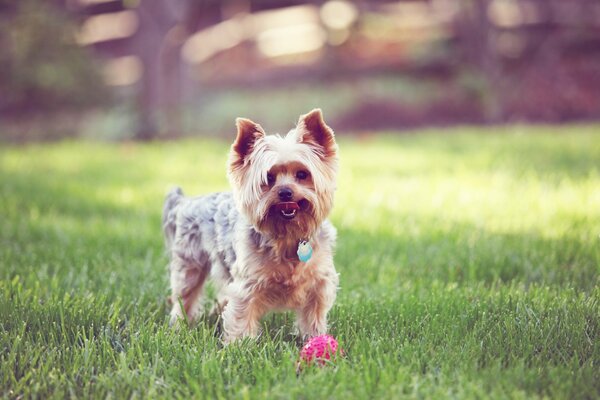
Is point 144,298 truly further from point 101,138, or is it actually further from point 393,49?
point 393,49

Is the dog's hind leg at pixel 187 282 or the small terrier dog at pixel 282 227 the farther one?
the dog's hind leg at pixel 187 282

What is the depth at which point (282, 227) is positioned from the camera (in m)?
3.76

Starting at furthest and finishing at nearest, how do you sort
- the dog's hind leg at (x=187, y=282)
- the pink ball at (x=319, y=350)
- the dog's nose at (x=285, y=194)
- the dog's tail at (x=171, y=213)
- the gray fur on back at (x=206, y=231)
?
the dog's tail at (x=171, y=213)
the dog's hind leg at (x=187, y=282)
the gray fur on back at (x=206, y=231)
the dog's nose at (x=285, y=194)
the pink ball at (x=319, y=350)

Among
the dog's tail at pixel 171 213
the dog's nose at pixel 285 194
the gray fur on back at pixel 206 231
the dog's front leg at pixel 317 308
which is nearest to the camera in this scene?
Answer: the dog's nose at pixel 285 194

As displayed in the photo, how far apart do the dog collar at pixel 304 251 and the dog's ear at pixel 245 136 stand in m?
0.64

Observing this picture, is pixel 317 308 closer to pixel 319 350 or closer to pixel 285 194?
pixel 319 350

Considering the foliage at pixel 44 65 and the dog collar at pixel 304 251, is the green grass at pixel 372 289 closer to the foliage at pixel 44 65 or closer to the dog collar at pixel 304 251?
the dog collar at pixel 304 251

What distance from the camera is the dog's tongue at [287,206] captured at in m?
3.66

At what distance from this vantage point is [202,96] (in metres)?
16.1

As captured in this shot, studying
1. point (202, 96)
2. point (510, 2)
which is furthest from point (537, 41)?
point (202, 96)

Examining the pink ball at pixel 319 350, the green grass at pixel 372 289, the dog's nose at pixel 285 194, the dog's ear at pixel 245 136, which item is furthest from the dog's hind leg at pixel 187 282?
the pink ball at pixel 319 350

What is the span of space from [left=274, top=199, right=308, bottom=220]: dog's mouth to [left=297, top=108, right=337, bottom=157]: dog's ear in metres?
0.37

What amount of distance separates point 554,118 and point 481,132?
Result: 109 inches

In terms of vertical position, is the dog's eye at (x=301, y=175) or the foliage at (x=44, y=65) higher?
the foliage at (x=44, y=65)
